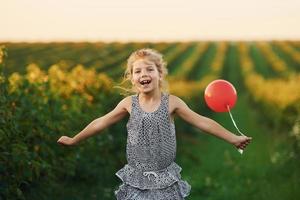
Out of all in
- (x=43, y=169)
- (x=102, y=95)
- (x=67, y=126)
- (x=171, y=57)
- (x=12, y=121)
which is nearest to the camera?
(x=12, y=121)

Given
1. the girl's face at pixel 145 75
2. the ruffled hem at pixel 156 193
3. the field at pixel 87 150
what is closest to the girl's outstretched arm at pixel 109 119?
the girl's face at pixel 145 75

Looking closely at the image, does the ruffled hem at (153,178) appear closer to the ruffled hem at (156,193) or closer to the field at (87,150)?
the ruffled hem at (156,193)

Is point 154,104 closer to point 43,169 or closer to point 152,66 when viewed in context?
point 152,66

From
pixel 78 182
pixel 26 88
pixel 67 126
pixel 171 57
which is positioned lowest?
pixel 171 57

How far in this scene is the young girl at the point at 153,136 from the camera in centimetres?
554

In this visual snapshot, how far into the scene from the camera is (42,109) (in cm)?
830

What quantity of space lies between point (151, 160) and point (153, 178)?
0.13m

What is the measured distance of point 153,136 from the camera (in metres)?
5.57

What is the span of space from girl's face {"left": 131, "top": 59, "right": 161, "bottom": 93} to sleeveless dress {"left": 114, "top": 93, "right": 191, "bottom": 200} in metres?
0.18

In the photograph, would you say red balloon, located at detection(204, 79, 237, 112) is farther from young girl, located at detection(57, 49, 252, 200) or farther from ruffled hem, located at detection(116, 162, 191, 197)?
ruffled hem, located at detection(116, 162, 191, 197)

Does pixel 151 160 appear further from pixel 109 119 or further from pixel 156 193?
pixel 109 119

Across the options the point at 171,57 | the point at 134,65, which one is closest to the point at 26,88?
the point at 134,65

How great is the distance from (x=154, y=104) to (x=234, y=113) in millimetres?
33261

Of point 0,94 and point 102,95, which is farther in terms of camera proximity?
point 102,95
